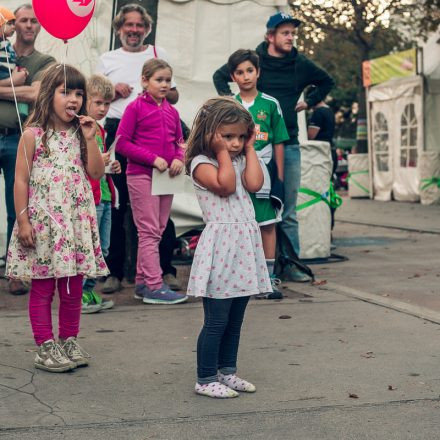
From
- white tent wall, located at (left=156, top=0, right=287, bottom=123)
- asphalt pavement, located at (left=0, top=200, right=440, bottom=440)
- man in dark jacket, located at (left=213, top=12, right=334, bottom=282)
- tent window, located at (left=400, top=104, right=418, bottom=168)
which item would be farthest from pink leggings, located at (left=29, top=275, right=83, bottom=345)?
tent window, located at (left=400, top=104, right=418, bottom=168)

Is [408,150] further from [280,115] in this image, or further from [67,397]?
[67,397]

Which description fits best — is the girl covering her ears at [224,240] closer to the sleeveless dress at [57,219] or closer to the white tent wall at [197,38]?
the sleeveless dress at [57,219]

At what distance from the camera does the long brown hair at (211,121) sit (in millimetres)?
4742

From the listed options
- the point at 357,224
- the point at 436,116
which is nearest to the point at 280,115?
the point at 357,224

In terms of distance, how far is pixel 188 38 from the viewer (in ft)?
32.8

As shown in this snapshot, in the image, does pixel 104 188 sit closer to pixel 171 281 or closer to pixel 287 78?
pixel 171 281

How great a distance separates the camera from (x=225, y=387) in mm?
4672

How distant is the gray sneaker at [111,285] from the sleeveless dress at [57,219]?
234 cm

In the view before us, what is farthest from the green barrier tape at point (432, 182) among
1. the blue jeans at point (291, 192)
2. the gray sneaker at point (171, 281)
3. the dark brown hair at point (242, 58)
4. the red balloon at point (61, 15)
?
the red balloon at point (61, 15)

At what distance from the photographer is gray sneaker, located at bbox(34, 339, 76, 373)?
5.11 metres

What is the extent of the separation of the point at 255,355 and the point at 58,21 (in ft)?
7.33

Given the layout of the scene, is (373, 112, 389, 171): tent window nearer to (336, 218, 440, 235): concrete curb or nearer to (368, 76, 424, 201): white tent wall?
(368, 76, 424, 201): white tent wall

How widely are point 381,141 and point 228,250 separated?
18.5 metres

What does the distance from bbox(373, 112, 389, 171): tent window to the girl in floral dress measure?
17.7 m
